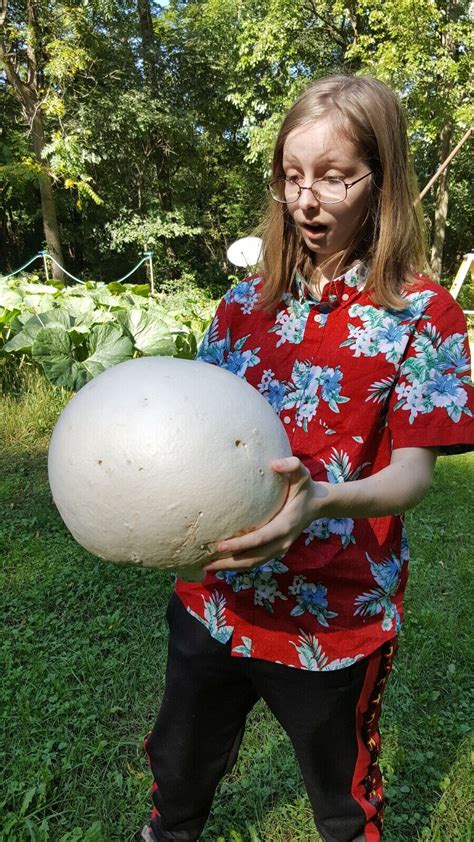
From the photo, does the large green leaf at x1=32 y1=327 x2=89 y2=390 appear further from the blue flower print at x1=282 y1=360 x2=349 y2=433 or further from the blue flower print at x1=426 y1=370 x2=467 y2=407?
the blue flower print at x1=426 y1=370 x2=467 y2=407

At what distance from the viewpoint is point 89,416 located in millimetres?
1183

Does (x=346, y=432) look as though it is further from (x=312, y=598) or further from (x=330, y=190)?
(x=330, y=190)

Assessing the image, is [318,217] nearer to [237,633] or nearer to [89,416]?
[89,416]

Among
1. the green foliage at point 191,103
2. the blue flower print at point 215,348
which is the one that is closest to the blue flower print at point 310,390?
the blue flower print at point 215,348

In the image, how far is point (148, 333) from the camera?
Result: 17.7ft

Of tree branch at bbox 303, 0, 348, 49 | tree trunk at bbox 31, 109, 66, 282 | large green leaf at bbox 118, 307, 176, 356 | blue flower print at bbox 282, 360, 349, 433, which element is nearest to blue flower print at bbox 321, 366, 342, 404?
blue flower print at bbox 282, 360, 349, 433

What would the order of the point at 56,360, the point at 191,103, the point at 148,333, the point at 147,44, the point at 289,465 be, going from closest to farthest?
the point at 289,465 < the point at 56,360 < the point at 148,333 < the point at 147,44 < the point at 191,103

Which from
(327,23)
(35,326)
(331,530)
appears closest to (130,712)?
(331,530)

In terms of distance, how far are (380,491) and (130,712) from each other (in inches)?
72.4

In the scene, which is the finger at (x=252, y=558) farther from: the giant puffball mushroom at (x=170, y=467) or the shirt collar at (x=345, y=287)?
the shirt collar at (x=345, y=287)

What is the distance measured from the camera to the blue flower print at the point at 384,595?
131cm

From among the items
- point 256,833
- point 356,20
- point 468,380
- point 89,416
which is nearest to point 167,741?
point 256,833

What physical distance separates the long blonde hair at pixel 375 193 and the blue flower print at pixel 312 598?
607 mm

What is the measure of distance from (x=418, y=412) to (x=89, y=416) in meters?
0.65
